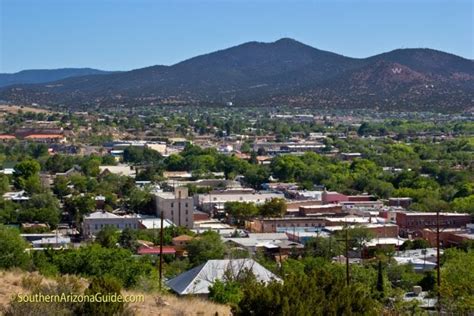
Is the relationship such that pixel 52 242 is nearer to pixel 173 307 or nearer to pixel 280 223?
pixel 280 223

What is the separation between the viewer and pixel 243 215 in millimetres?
37969

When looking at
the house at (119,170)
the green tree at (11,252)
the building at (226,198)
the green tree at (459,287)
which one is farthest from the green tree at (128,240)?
the house at (119,170)

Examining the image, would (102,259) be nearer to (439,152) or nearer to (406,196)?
(406,196)

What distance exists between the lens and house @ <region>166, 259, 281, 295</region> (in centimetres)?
1495

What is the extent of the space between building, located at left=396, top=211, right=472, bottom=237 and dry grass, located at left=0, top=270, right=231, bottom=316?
2350 centimetres

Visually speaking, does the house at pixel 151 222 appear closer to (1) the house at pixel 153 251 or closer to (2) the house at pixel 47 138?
(1) the house at pixel 153 251

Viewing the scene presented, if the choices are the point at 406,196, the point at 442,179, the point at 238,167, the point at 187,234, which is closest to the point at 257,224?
the point at 187,234

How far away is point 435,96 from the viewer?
15862 cm

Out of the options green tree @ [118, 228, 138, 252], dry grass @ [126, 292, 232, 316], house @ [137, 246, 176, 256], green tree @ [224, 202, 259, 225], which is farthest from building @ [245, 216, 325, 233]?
dry grass @ [126, 292, 232, 316]

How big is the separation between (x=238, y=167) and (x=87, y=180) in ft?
40.0

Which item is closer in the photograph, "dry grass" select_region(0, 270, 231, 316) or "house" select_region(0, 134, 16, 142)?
"dry grass" select_region(0, 270, 231, 316)

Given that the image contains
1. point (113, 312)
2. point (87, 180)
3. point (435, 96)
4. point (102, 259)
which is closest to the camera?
point (113, 312)

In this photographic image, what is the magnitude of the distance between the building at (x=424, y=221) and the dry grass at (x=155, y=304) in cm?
2350

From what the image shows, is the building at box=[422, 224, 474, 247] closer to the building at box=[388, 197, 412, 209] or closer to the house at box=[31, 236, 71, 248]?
the building at box=[388, 197, 412, 209]
